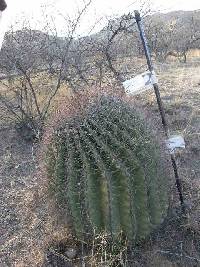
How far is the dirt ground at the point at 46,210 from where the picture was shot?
13.8 ft

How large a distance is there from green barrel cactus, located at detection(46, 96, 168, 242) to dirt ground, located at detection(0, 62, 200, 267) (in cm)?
28

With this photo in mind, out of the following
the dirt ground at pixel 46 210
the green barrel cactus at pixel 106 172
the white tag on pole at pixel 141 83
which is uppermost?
the white tag on pole at pixel 141 83

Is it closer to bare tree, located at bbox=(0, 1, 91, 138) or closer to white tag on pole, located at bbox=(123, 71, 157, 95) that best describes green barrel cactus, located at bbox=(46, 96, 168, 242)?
white tag on pole, located at bbox=(123, 71, 157, 95)

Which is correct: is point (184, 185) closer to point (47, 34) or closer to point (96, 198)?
point (96, 198)

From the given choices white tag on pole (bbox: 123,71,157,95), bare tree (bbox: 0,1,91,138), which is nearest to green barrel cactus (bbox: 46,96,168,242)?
white tag on pole (bbox: 123,71,157,95)

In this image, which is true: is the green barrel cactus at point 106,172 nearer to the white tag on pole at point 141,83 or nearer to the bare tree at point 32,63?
the white tag on pole at point 141,83

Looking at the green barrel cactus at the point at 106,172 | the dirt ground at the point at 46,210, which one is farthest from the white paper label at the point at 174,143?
the dirt ground at the point at 46,210

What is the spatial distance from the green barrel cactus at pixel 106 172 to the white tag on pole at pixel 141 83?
0.72ft

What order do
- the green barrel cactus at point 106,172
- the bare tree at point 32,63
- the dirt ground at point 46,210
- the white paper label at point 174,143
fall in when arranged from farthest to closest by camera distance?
the bare tree at point 32,63 → the white paper label at point 174,143 → the dirt ground at point 46,210 → the green barrel cactus at point 106,172

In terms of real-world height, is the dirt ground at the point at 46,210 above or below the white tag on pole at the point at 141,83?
below

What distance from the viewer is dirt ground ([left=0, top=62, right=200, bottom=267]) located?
422 cm

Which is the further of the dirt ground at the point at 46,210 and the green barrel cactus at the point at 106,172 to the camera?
the dirt ground at the point at 46,210

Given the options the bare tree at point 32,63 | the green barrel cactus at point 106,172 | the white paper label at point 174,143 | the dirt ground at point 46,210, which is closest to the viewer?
the green barrel cactus at point 106,172

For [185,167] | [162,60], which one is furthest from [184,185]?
[162,60]
